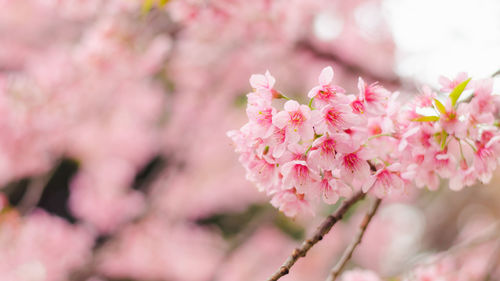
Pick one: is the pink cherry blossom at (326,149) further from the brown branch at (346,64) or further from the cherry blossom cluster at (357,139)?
the brown branch at (346,64)

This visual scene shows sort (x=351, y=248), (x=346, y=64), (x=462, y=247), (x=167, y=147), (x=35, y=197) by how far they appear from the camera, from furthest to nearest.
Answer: (x=167, y=147), (x=35, y=197), (x=346, y=64), (x=462, y=247), (x=351, y=248)

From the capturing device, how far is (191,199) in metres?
5.07

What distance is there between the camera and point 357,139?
0.77 m

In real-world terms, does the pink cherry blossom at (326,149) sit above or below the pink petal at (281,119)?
below

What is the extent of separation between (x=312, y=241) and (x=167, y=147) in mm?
4625

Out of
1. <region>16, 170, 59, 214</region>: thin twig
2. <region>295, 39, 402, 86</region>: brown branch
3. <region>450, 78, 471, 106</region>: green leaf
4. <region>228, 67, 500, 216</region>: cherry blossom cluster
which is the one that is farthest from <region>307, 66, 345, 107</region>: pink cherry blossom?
<region>16, 170, 59, 214</region>: thin twig

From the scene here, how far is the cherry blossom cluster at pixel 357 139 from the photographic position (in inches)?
29.5

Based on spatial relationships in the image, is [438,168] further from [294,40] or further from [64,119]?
[64,119]

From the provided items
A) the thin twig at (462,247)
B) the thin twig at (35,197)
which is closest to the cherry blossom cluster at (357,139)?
the thin twig at (462,247)

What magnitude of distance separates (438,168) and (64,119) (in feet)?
10.7

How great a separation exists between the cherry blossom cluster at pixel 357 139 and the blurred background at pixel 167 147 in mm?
1352

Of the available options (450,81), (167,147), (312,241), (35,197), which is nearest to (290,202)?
(312,241)

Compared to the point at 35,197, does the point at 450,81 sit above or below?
below

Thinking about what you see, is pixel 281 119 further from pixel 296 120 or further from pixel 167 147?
pixel 167 147
